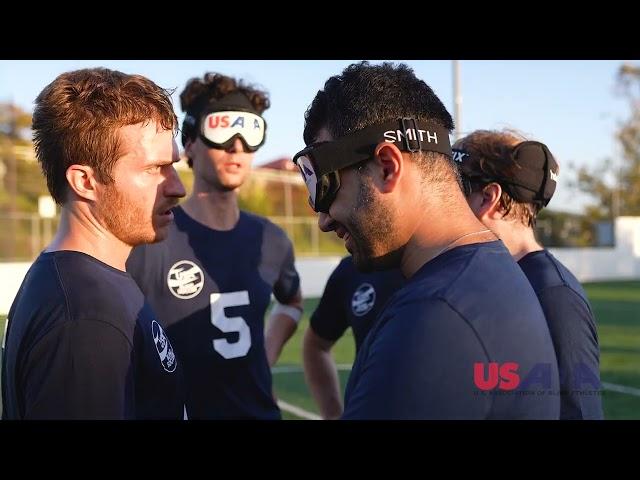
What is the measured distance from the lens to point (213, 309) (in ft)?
13.9

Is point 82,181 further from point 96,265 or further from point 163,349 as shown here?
point 163,349

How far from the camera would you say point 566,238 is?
113 feet

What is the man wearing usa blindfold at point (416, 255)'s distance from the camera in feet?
5.59

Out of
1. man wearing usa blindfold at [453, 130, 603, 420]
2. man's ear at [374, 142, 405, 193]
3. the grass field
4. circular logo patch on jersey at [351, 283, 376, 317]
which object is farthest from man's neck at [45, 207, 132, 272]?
circular logo patch on jersey at [351, 283, 376, 317]

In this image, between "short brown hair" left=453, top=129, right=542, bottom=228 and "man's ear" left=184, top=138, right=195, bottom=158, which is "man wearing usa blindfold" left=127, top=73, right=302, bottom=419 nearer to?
"man's ear" left=184, top=138, right=195, bottom=158

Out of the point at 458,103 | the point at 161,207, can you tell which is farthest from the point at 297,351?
the point at 458,103

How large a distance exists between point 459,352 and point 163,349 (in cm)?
131

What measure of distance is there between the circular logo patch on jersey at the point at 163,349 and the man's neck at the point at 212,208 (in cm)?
190

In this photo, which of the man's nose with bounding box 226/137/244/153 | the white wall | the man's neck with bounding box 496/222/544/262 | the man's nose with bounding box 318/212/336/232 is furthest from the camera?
the white wall

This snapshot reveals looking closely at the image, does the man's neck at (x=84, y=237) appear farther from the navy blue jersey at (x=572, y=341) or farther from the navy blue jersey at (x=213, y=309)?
the navy blue jersey at (x=572, y=341)

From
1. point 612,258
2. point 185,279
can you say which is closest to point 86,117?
point 185,279

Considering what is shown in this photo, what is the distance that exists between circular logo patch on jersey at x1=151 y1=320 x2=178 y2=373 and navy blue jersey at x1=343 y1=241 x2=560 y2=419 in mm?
913

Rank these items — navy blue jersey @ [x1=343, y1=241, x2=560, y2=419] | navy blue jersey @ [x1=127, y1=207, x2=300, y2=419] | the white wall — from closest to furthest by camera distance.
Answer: navy blue jersey @ [x1=343, y1=241, x2=560, y2=419] < navy blue jersey @ [x1=127, y1=207, x2=300, y2=419] < the white wall

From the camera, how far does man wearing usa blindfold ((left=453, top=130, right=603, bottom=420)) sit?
282 centimetres
